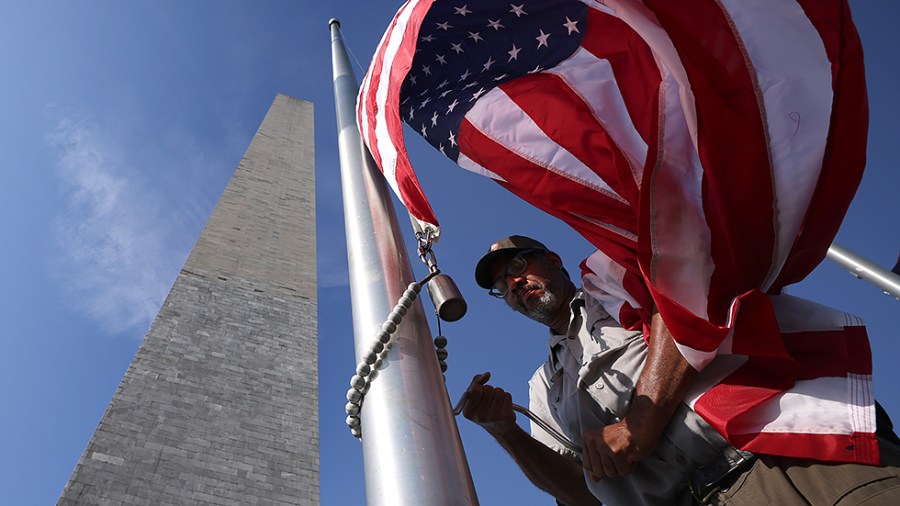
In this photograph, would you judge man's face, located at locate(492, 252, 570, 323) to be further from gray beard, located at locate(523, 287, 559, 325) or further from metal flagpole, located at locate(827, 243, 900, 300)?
metal flagpole, located at locate(827, 243, 900, 300)

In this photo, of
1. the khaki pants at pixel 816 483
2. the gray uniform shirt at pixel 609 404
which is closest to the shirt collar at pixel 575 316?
the gray uniform shirt at pixel 609 404

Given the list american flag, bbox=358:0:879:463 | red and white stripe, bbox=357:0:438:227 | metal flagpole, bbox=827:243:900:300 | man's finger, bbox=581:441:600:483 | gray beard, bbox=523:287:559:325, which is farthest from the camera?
metal flagpole, bbox=827:243:900:300

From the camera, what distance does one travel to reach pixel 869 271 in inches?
190

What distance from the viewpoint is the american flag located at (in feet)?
4.31

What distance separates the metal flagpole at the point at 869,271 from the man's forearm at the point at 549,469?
12.3 feet

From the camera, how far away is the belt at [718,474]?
131 cm

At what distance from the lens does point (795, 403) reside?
50.6 inches

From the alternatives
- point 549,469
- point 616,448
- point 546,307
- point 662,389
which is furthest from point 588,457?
point 546,307

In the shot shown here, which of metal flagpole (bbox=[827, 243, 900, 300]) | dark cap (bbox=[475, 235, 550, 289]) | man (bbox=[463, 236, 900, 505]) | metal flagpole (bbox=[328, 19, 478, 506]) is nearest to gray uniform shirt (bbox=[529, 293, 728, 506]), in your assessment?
man (bbox=[463, 236, 900, 505])

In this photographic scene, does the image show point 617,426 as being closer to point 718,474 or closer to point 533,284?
point 718,474

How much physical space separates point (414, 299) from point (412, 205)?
70 centimetres

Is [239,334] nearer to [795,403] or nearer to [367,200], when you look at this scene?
[367,200]

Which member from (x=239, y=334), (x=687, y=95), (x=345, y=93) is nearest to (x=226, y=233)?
(x=239, y=334)

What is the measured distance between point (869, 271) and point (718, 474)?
4.26m
